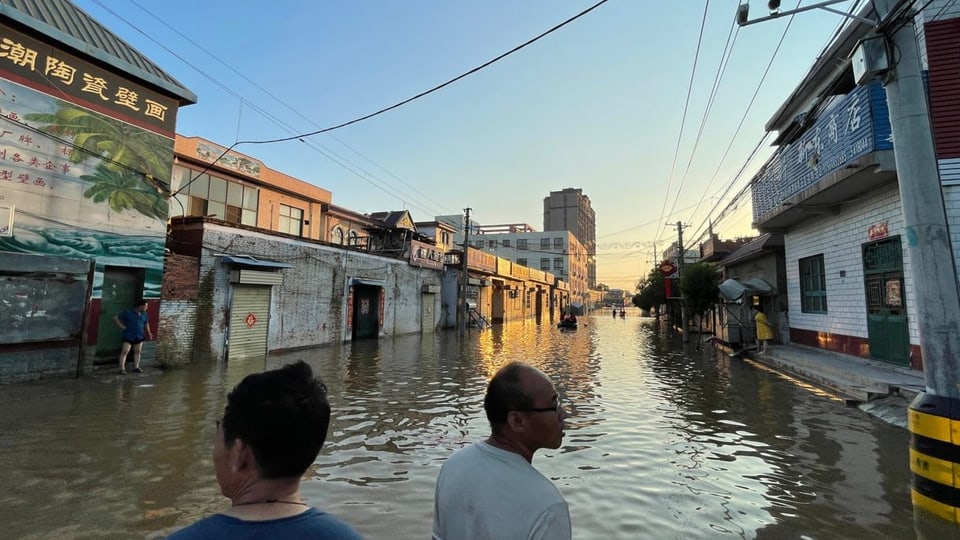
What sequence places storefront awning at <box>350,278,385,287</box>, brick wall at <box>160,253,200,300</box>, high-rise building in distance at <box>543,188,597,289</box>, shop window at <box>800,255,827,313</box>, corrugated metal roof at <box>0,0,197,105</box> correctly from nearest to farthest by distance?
corrugated metal roof at <box>0,0,197,105</box> → brick wall at <box>160,253,200,300</box> → shop window at <box>800,255,827,313</box> → storefront awning at <box>350,278,385,287</box> → high-rise building in distance at <box>543,188,597,289</box>

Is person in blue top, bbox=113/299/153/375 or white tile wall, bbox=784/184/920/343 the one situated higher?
white tile wall, bbox=784/184/920/343

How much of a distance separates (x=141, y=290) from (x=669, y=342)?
21171 millimetres

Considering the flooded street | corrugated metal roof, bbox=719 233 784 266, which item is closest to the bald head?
the flooded street

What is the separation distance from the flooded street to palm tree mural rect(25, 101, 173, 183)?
16.8ft

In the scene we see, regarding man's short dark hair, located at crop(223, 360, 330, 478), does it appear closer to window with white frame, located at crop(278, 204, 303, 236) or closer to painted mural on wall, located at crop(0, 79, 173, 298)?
painted mural on wall, located at crop(0, 79, 173, 298)

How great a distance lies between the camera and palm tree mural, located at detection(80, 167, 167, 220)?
10.7m

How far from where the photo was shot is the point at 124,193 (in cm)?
1127

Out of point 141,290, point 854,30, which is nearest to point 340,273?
point 141,290

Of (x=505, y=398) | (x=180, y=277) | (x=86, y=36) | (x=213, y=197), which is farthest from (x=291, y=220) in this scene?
(x=505, y=398)

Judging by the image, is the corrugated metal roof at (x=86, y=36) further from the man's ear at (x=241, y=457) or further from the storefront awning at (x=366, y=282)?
the man's ear at (x=241, y=457)

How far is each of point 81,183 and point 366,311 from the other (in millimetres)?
13405

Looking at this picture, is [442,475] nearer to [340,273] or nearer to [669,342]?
[340,273]

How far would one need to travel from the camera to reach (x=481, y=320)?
112 ft

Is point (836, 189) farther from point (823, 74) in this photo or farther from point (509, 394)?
point (509, 394)
